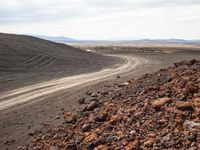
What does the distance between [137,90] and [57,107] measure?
13.9 feet

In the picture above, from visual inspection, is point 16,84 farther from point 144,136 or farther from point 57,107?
point 144,136

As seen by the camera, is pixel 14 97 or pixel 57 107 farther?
pixel 14 97

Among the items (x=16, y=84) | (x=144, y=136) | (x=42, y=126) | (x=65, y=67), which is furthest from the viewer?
(x=65, y=67)

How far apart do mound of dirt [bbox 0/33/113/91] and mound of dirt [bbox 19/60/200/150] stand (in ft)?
40.6

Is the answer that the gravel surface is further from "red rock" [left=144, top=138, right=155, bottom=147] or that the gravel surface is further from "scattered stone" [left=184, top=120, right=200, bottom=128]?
"scattered stone" [left=184, top=120, right=200, bottom=128]

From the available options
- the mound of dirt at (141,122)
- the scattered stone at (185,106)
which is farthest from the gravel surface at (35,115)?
the scattered stone at (185,106)

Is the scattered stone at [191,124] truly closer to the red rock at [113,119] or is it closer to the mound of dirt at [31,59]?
the red rock at [113,119]

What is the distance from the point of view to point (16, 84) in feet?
83.9

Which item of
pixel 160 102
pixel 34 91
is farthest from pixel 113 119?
pixel 34 91

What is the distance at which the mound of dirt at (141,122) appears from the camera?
9.23 m

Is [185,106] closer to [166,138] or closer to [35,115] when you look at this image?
[166,138]

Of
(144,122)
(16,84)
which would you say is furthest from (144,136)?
(16,84)

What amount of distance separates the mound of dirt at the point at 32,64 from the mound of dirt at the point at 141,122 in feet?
40.6

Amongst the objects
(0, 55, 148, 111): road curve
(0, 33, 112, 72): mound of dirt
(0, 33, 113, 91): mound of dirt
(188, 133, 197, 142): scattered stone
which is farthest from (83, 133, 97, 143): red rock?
(0, 33, 112, 72): mound of dirt
